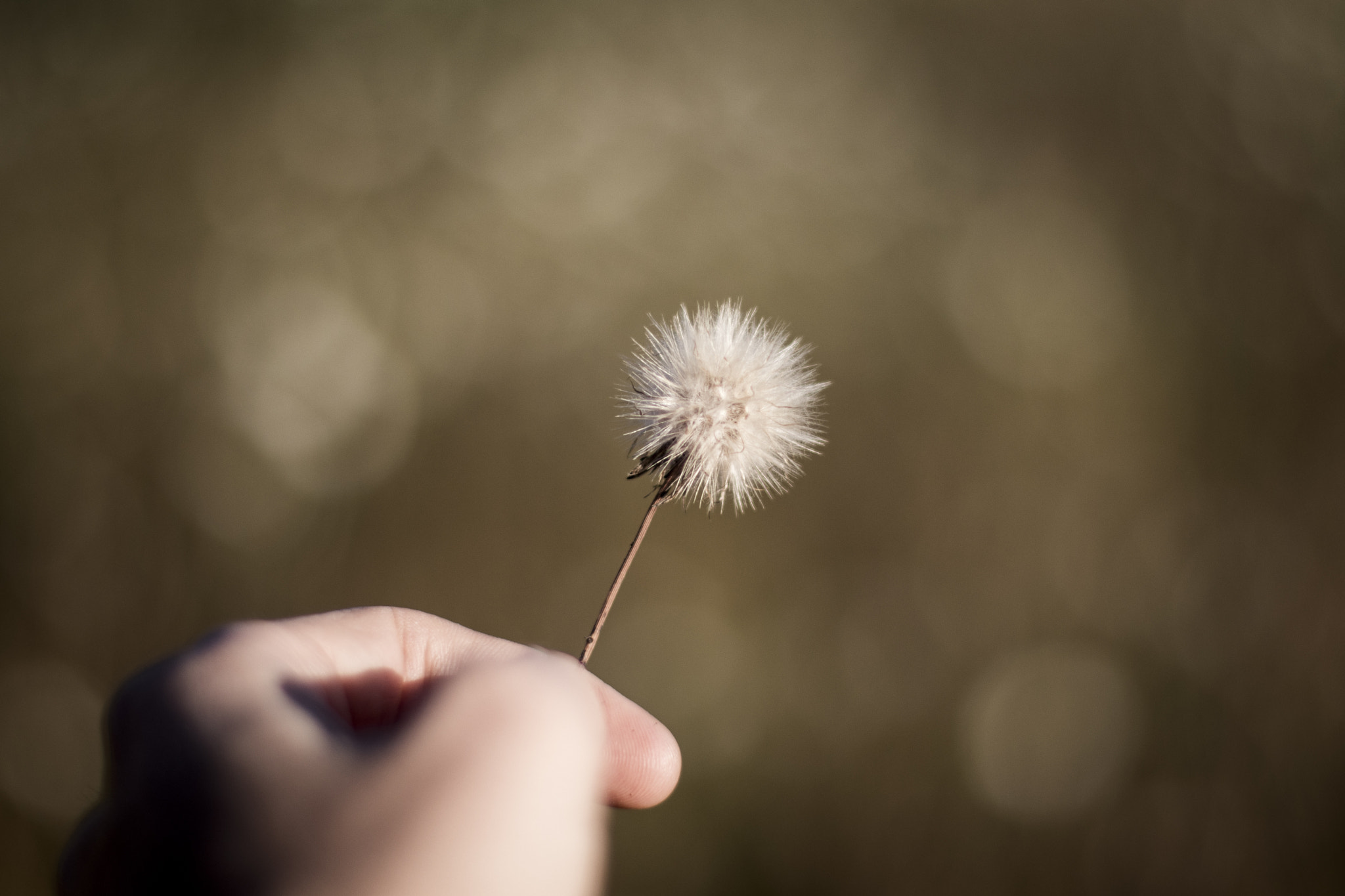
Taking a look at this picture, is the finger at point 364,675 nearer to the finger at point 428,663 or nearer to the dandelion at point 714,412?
the finger at point 428,663

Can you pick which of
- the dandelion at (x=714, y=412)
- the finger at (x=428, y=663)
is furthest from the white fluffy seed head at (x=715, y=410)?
the finger at (x=428, y=663)

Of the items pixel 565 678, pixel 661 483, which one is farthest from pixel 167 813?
pixel 661 483

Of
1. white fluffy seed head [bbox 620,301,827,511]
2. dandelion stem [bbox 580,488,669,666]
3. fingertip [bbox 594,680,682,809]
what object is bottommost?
fingertip [bbox 594,680,682,809]

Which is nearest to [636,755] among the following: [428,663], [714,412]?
[428,663]

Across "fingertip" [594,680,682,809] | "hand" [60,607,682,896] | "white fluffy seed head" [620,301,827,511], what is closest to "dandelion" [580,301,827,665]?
"white fluffy seed head" [620,301,827,511]

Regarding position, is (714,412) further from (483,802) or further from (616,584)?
(483,802)

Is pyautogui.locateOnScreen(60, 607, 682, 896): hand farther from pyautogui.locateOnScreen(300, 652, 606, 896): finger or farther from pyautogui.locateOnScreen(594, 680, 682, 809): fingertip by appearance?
pyautogui.locateOnScreen(594, 680, 682, 809): fingertip

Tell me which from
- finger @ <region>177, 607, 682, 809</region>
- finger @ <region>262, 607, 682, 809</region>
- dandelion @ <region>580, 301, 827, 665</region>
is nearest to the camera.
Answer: finger @ <region>177, 607, 682, 809</region>

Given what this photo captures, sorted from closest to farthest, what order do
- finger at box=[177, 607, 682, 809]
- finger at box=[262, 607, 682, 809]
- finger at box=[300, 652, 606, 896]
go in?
finger at box=[300, 652, 606, 896], finger at box=[177, 607, 682, 809], finger at box=[262, 607, 682, 809]

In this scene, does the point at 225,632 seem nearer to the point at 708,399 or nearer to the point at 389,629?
the point at 389,629
